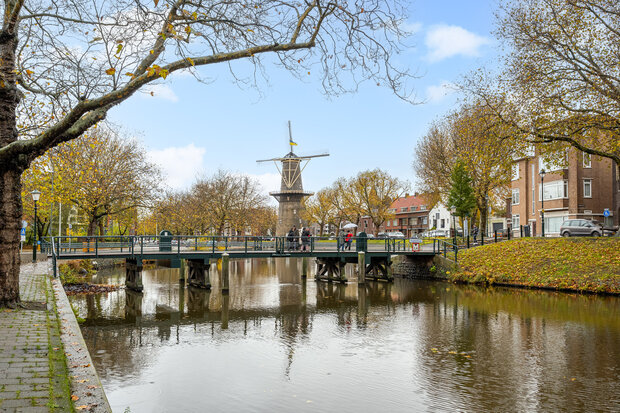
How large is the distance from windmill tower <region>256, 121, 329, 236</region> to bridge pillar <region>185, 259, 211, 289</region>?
125 ft

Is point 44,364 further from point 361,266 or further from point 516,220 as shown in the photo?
point 516,220

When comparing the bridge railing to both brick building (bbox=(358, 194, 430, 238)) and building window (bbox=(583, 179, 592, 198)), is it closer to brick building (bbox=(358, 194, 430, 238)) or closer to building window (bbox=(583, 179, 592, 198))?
building window (bbox=(583, 179, 592, 198))

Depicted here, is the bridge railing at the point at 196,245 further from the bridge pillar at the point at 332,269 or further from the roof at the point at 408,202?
the roof at the point at 408,202

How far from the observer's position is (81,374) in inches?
256

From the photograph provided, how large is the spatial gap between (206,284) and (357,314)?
9900 millimetres

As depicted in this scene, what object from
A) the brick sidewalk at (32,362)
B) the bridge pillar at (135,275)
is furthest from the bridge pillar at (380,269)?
the brick sidewalk at (32,362)

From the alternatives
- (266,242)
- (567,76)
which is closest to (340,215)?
(266,242)

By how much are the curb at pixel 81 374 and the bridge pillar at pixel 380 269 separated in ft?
74.9

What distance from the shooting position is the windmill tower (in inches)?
2598

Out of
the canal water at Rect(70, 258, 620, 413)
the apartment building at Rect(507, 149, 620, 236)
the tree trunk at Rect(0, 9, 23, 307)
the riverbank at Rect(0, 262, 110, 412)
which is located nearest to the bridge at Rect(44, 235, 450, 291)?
the canal water at Rect(70, 258, 620, 413)

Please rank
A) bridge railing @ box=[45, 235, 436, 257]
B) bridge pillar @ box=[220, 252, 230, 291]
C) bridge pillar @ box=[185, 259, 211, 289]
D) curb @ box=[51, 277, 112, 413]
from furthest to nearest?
bridge pillar @ box=[185, 259, 211, 289] < bridge pillar @ box=[220, 252, 230, 291] < bridge railing @ box=[45, 235, 436, 257] < curb @ box=[51, 277, 112, 413]

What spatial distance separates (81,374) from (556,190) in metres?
46.0

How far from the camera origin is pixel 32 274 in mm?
18656

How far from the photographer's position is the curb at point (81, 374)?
217 inches
